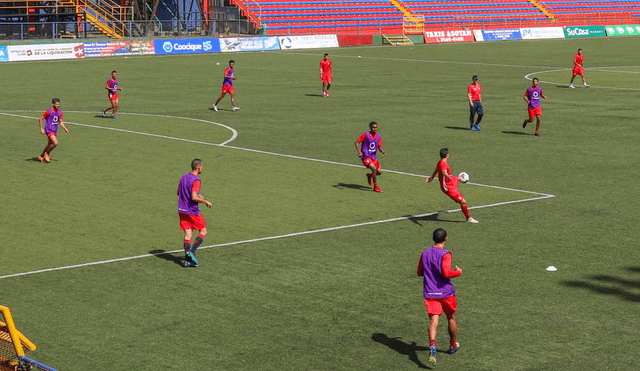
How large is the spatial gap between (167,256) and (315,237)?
312 cm

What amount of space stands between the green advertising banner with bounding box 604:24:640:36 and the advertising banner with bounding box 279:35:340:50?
3569 centimetres

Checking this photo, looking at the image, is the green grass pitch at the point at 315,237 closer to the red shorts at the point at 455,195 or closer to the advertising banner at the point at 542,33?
the red shorts at the point at 455,195

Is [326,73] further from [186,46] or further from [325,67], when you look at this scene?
[186,46]

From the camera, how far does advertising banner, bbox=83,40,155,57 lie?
6358 cm

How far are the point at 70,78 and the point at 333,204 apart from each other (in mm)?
32919

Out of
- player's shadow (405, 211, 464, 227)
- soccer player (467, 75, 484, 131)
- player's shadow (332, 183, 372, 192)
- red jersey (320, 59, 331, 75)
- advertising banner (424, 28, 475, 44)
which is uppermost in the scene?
advertising banner (424, 28, 475, 44)

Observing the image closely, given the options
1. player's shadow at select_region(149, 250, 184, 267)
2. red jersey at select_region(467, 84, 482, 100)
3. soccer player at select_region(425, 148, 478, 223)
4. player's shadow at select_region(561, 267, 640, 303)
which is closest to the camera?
player's shadow at select_region(561, 267, 640, 303)

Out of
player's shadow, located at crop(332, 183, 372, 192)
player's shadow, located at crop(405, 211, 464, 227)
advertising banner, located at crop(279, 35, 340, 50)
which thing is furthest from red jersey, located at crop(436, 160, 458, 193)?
advertising banner, located at crop(279, 35, 340, 50)

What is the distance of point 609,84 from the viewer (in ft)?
155

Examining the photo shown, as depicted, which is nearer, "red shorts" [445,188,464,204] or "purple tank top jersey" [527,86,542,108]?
"red shorts" [445,188,464,204]

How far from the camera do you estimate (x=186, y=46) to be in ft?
227

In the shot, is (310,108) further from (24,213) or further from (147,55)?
(147,55)

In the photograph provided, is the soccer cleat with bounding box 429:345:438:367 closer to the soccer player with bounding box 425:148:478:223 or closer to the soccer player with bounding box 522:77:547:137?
the soccer player with bounding box 425:148:478:223

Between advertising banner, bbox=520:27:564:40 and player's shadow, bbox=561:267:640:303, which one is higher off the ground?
advertising banner, bbox=520:27:564:40
